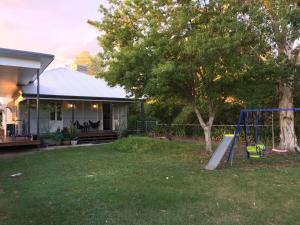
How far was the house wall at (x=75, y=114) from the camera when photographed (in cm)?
1783

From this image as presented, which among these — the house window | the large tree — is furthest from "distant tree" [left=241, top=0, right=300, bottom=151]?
the house window

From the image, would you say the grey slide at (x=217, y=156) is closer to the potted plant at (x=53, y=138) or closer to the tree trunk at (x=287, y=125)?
the tree trunk at (x=287, y=125)

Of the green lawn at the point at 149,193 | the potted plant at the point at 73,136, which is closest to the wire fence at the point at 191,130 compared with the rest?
the potted plant at the point at 73,136

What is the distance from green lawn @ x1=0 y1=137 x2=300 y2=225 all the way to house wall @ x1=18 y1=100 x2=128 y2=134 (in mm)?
8207

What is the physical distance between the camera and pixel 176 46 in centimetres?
925

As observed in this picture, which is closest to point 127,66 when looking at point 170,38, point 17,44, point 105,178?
point 170,38

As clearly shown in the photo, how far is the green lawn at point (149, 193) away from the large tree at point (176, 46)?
2638 millimetres

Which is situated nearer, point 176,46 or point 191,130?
point 176,46

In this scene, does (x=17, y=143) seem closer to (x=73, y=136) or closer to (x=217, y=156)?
(x=73, y=136)

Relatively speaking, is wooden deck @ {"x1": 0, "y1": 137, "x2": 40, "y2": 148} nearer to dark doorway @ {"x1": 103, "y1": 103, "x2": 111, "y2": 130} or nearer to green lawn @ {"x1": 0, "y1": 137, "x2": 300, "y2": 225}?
green lawn @ {"x1": 0, "y1": 137, "x2": 300, "y2": 225}

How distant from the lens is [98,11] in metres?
11.2

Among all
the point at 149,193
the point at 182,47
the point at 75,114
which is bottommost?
the point at 149,193

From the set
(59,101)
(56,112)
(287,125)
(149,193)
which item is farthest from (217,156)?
(56,112)

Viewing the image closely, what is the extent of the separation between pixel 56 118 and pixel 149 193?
14.3m
